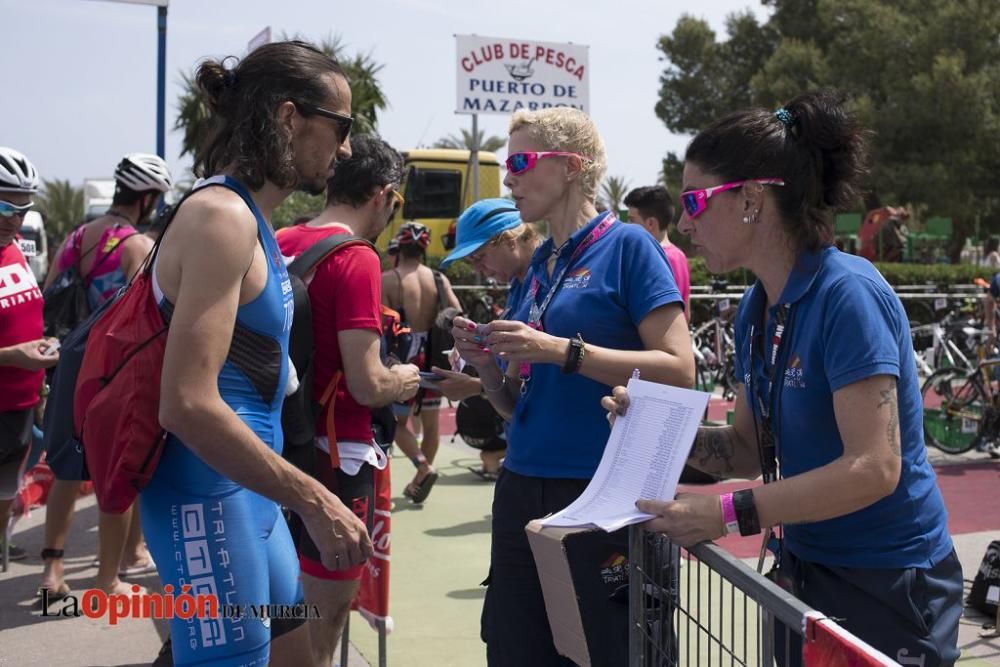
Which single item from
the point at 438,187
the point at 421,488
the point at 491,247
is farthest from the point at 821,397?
the point at 438,187

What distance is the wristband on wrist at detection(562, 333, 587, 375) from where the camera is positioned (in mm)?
2682

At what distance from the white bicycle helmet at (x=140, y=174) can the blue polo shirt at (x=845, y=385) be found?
440cm

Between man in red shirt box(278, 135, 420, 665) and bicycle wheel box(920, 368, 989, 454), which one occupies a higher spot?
man in red shirt box(278, 135, 420, 665)

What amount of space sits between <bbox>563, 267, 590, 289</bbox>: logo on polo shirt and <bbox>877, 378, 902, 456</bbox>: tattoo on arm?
42.5 inches

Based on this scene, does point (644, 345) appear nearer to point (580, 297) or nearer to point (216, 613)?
point (580, 297)

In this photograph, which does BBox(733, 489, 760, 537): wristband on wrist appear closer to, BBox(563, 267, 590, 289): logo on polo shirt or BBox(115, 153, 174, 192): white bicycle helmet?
BBox(563, 267, 590, 289): logo on polo shirt

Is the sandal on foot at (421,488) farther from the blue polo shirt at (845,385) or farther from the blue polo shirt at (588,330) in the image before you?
the blue polo shirt at (845,385)

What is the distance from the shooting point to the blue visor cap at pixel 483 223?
416 centimetres

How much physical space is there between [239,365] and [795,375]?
3.98ft

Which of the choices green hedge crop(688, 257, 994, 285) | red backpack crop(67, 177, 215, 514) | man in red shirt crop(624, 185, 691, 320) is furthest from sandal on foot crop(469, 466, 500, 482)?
green hedge crop(688, 257, 994, 285)

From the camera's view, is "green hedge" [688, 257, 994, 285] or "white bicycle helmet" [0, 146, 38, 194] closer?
"white bicycle helmet" [0, 146, 38, 194]

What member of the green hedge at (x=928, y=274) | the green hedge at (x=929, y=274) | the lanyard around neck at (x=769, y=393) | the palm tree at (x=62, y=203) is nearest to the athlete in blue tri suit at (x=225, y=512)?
the lanyard around neck at (x=769, y=393)

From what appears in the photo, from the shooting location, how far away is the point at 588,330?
2.86 metres

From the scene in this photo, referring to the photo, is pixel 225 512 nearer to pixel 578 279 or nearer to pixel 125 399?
pixel 125 399
